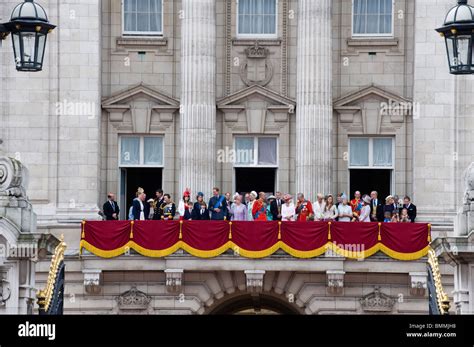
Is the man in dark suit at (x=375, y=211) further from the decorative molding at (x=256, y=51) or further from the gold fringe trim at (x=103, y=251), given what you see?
the decorative molding at (x=256, y=51)

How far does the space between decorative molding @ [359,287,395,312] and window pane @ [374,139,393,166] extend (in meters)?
6.88

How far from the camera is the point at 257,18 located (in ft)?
270

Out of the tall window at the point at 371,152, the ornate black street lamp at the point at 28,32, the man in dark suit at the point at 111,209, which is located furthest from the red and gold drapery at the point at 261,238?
the ornate black street lamp at the point at 28,32

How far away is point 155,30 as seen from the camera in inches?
3238

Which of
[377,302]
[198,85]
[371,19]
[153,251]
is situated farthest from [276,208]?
[371,19]

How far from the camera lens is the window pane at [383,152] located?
81875 millimetres

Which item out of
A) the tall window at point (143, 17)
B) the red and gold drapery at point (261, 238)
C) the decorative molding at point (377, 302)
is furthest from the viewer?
the tall window at point (143, 17)

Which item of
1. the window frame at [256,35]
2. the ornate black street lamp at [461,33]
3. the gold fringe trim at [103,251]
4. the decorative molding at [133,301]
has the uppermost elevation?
the window frame at [256,35]

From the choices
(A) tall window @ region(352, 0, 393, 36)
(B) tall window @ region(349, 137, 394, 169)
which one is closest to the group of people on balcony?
(B) tall window @ region(349, 137, 394, 169)

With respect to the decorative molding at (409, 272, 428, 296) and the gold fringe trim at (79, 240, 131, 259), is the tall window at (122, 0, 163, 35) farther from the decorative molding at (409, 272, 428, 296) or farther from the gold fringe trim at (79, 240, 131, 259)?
the decorative molding at (409, 272, 428, 296)

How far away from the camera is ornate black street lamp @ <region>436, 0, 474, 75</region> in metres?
44.5

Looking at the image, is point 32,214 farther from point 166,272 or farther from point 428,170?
point 428,170

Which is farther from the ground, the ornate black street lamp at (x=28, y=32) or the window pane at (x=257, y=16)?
the window pane at (x=257, y=16)
